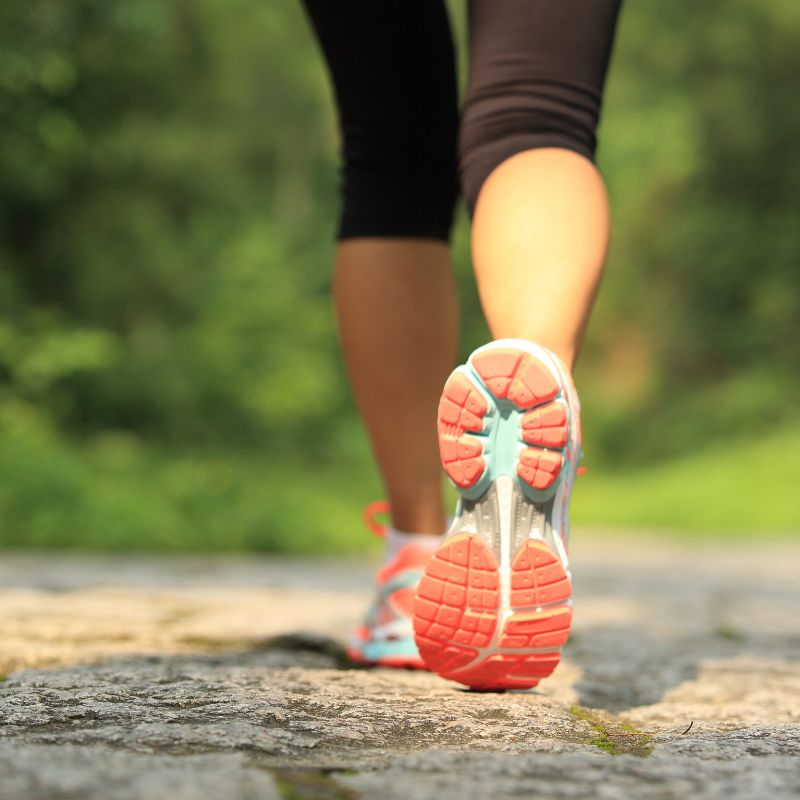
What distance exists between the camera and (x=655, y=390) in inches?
750

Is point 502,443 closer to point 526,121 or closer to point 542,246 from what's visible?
point 542,246

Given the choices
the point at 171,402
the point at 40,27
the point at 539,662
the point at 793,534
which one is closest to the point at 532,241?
the point at 539,662

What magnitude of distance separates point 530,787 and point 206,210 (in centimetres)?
854

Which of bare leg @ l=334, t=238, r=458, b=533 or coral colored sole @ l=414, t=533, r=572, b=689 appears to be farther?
bare leg @ l=334, t=238, r=458, b=533

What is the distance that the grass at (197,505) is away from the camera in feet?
15.5

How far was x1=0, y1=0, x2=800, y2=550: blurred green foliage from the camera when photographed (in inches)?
217

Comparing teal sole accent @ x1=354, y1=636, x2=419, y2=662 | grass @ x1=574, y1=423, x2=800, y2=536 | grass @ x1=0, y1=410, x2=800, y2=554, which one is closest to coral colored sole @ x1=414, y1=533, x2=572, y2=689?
teal sole accent @ x1=354, y1=636, x2=419, y2=662

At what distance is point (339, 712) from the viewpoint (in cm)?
100

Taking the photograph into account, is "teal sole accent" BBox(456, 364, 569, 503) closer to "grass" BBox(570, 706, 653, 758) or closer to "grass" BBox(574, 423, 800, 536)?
"grass" BBox(570, 706, 653, 758)

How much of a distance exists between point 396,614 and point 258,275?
337 inches

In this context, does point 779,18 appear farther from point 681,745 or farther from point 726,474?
point 681,745

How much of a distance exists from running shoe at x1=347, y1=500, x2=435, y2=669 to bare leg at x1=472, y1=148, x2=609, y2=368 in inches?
16.0

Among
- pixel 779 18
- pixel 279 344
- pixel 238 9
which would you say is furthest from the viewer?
pixel 779 18

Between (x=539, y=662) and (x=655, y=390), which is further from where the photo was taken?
(x=655, y=390)
